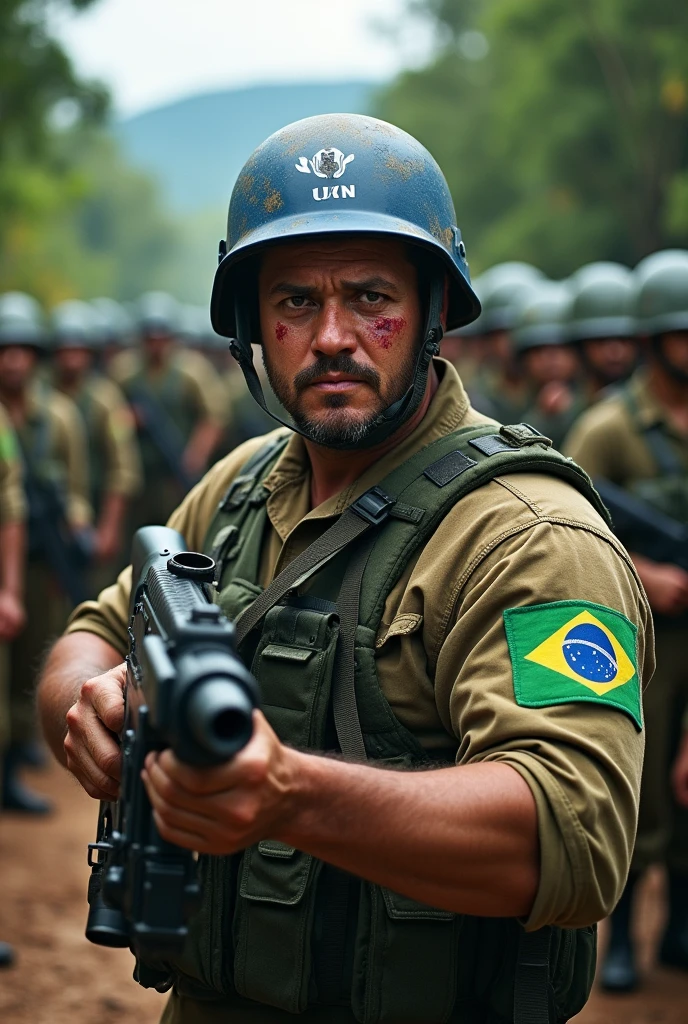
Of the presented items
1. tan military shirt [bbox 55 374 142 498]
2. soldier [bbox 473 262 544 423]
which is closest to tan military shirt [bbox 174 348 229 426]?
tan military shirt [bbox 55 374 142 498]

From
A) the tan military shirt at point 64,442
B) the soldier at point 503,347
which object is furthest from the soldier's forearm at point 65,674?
the soldier at point 503,347

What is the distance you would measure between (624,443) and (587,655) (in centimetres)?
342

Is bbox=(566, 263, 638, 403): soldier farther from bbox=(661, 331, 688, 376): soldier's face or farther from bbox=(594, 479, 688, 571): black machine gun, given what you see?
bbox=(594, 479, 688, 571): black machine gun

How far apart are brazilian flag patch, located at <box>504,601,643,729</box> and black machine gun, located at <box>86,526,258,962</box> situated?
46cm

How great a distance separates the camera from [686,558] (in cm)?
517

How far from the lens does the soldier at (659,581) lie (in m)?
5.18

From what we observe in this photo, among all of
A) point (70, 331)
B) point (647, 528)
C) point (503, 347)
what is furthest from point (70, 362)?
point (647, 528)

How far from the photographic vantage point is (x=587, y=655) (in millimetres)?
2113

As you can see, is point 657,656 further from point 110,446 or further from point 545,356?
point 110,446

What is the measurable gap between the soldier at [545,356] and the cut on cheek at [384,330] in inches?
230

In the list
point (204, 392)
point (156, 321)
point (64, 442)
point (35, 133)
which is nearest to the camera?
point (64, 442)

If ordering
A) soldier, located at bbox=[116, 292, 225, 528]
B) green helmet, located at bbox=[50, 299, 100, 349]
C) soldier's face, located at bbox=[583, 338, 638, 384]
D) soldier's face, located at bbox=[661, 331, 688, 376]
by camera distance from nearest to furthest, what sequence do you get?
soldier's face, located at bbox=[661, 331, 688, 376] → soldier's face, located at bbox=[583, 338, 638, 384] → green helmet, located at bbox=[50, 299, 100, 349] → soldier, located at bbox=[116, 292, 225, 528]

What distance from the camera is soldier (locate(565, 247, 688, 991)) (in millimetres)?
5184

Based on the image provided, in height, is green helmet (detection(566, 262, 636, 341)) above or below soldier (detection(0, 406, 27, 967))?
above
